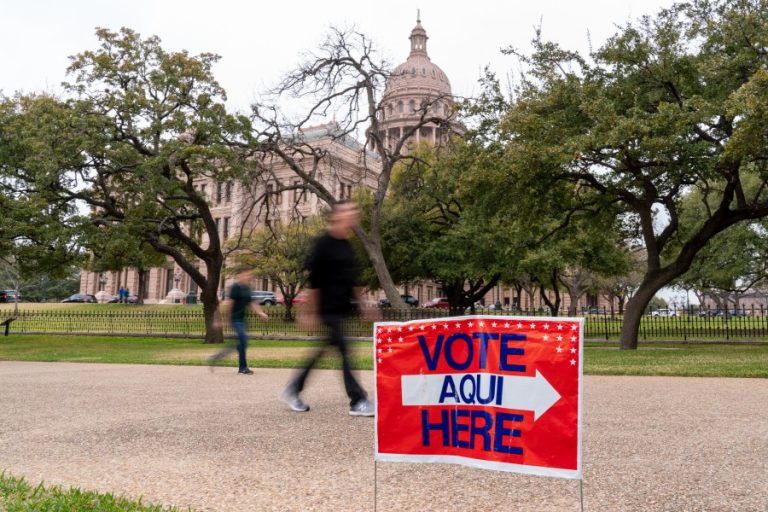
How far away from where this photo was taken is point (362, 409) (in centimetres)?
655

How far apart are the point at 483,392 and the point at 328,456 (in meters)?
1.96

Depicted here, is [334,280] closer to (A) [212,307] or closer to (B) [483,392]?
(B) [483,392]

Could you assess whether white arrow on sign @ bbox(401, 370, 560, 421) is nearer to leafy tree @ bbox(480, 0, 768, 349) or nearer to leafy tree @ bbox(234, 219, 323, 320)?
leafy tree @ bbox(480, 0, 768, 349)

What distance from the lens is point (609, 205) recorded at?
19.7 metres

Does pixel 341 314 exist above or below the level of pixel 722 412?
above

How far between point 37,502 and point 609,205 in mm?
19031

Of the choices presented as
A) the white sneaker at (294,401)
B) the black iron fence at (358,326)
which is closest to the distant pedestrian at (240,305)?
the white sneaker at (294,401)

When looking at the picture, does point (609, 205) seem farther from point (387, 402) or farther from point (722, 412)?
point (387, 402)

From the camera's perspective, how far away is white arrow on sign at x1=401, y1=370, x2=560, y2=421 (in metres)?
3.21

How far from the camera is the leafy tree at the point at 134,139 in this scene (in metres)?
21.7

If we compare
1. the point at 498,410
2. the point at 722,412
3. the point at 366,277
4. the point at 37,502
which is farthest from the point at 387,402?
the point at 366,277

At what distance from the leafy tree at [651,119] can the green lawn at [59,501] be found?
→ 13080 millimetres

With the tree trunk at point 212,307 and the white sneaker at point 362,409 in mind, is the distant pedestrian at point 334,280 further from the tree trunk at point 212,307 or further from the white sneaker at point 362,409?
the tree trunk at point 212,307

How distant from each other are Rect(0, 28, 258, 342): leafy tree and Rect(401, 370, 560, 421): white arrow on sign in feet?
65.1
